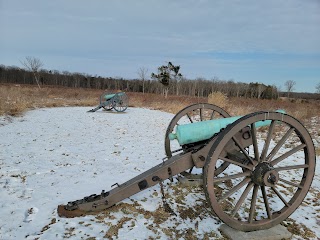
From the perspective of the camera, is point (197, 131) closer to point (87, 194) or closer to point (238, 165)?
point (238, 165)

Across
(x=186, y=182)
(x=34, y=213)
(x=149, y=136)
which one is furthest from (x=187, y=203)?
(x=149, y=136)

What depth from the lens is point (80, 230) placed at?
2785mm

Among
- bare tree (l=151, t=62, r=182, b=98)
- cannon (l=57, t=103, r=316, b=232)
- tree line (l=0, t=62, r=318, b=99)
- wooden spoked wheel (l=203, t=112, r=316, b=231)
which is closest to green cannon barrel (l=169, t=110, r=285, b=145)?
cannon (l=57, t=103, r=316, b=232)

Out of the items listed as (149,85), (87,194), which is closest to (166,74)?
(149,85)

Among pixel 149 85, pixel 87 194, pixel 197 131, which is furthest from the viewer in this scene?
pixel 149 85

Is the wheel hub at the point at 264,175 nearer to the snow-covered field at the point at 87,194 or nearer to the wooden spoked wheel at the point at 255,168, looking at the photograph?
the wooden spoked wheel at the point at 255,168

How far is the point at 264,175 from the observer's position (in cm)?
272

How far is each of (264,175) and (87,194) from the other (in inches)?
94.5

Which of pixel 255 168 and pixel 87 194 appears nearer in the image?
pixel 255 168

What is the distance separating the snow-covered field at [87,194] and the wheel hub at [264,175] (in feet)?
2.61

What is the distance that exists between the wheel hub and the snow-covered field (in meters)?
0.80

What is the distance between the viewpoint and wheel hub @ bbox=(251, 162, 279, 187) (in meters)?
2.72

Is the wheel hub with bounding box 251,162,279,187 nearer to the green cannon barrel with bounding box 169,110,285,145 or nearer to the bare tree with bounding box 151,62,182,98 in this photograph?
the green cannon barrel with bounding box 169,110,285,145

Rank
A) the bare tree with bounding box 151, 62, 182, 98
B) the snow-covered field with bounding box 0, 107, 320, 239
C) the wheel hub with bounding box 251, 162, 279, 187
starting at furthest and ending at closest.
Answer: the bare tree with bounding box 151, 62, 182, 98 → the snow-covered field with bounding box 0, 107, 320, 239 → the wheel hub with bounding box 251, 162, 279, 187
